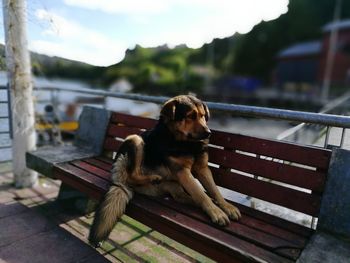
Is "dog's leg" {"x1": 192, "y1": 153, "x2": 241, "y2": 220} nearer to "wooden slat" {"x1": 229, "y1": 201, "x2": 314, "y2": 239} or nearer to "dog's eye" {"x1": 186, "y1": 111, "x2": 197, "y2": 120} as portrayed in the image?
"wooden slat" {"x1": 229, "y1": 201, "x2": 314, "y2": 239}

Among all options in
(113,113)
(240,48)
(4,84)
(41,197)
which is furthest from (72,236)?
(240,48)

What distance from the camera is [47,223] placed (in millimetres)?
3279

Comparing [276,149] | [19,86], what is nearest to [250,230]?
[276,149]

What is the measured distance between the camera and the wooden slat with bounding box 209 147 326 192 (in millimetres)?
2305

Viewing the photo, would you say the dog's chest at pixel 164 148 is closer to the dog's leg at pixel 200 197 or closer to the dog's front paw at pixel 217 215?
the dog's leg at pixel 200 197

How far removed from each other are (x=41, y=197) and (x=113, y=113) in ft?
4.62

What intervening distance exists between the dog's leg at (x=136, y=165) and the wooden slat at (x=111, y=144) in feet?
2.97

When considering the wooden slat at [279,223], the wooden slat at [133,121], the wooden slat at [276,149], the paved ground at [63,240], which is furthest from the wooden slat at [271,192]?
the wooden slat at [133,121]

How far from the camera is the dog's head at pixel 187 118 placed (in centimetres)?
259

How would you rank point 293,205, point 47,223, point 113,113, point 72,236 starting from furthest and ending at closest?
point 113,113 < point 47,223 < point 72,236 < point 293,205

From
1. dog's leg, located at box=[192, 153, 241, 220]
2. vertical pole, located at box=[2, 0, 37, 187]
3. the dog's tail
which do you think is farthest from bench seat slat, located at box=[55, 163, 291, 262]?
vertical pole, located at box=[2, 0, 37, 187]

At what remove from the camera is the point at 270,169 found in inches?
99.5

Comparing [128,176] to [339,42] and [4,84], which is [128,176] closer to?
[4,84]

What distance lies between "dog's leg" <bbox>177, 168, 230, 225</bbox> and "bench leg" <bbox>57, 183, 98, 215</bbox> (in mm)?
1473
